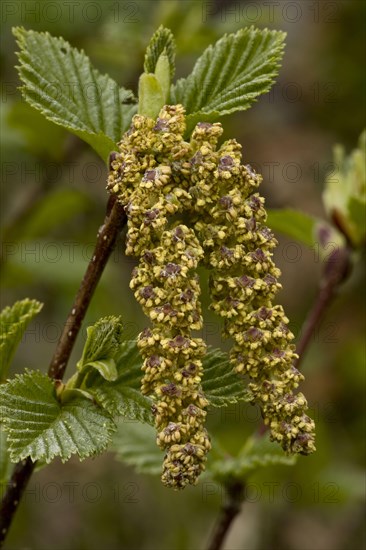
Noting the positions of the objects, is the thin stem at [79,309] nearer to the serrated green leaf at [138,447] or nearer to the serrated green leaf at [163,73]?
the serrated green leaf at [163,73]

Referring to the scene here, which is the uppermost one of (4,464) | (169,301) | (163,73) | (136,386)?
(163,73)

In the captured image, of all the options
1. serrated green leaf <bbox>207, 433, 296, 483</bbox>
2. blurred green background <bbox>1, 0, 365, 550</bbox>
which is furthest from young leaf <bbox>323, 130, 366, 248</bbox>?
serrated green leaf <bbox>207, 433, 296, 483</bbox>

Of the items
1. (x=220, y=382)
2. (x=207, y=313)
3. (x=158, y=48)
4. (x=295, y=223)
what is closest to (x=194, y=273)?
(x=220, y=382)

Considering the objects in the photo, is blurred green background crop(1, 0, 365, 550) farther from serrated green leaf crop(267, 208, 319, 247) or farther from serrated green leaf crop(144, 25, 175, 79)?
serrated green leaf crop(144, 25, 175, 79)

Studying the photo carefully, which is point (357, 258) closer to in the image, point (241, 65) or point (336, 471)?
point (241, 65)

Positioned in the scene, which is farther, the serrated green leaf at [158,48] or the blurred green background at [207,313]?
the blurred green background at [207,313]

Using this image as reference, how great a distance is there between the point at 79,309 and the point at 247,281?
297mm

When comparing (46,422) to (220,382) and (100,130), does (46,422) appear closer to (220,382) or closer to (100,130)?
(220,382)

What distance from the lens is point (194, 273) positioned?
1.07 meters

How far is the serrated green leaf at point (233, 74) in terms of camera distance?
1.24m

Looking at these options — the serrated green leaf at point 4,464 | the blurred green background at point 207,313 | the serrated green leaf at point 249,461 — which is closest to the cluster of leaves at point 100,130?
the serrated green leaf at point 4,464

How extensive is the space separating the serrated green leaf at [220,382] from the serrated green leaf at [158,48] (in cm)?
Result: 46

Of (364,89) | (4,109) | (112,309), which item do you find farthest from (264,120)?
(4,109)

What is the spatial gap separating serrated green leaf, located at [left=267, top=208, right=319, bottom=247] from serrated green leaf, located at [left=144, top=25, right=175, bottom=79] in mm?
746
